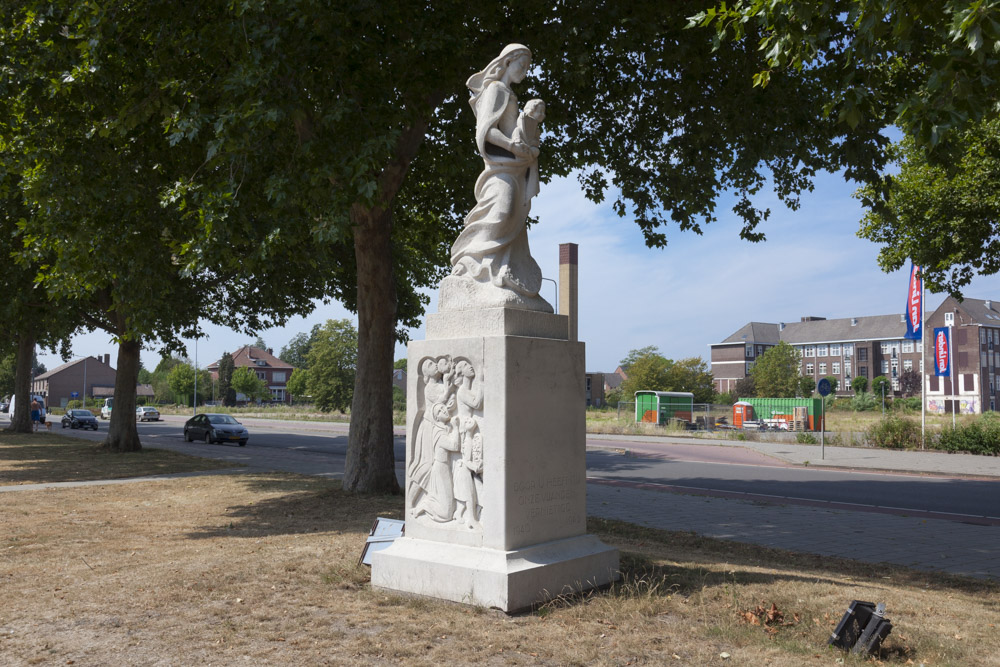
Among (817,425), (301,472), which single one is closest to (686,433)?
(817,425)

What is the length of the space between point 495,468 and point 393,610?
127 centimetres

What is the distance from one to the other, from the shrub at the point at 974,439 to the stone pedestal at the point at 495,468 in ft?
72.9

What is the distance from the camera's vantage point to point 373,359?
12789 millimetres

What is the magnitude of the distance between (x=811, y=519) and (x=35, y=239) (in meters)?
12.5

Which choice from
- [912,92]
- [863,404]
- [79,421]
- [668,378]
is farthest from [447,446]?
[863,404]

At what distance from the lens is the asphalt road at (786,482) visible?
45.5 ft

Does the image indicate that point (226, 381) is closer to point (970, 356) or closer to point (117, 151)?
point (970, 356)

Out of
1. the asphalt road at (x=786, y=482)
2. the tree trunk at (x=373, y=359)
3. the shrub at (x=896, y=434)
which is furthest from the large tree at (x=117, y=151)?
the shrub at (x=896, y=434)

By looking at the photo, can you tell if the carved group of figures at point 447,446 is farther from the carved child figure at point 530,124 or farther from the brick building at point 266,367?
the brick building at point 266,367

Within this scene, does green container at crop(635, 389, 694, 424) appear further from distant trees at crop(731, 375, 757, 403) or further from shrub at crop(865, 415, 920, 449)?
distant trees at crop(731, 375, 757, 403)

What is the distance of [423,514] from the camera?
6422 millimetres

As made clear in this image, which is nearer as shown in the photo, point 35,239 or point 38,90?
point 38,90

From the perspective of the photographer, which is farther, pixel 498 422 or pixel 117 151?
pixel 117 151

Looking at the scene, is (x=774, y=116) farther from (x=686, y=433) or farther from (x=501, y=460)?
(x=686, y=433)
